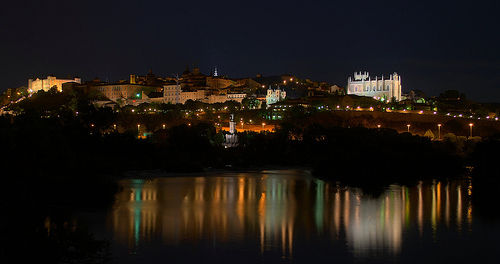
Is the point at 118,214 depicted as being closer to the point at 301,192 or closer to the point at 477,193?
the point at 301,192

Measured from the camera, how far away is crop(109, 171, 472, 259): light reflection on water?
12305 mm

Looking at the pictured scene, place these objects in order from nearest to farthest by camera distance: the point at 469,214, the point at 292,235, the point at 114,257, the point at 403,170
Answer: the point at 114,257 → the point at 292,235 → the point at 469,214 → the point at 403,170

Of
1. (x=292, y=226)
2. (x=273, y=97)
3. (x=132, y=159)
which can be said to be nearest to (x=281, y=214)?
(x=292, y=226)

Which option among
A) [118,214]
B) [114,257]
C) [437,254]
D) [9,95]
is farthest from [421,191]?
[9,95]

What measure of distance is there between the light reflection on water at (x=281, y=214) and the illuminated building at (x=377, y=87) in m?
52.2

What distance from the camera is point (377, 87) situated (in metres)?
74.9

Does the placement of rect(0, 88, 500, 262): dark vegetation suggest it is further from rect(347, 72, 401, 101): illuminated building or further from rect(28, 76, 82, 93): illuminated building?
rect(28, 76, 82, 93): illuminated building

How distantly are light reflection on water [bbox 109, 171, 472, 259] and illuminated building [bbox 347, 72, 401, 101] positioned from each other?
171 ft

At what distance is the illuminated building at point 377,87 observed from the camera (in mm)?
73625

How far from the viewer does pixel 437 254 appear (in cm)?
1124

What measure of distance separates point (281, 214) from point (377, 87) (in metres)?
62.0

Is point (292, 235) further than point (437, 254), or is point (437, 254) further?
point (292, 235)

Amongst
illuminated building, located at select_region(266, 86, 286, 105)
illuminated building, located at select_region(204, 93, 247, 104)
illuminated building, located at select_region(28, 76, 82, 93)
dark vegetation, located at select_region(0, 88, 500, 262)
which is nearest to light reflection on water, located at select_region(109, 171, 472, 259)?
dark vegetation, located at select_region(0, 88, 500, 262)

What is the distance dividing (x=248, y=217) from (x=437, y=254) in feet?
17.0
